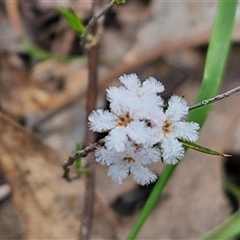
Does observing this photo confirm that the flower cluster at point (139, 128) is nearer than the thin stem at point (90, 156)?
Yes

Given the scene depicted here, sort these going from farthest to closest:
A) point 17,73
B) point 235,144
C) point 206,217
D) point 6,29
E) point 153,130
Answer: point 6,29
point 17,73
point 235,144
point 206,217
point 153,130

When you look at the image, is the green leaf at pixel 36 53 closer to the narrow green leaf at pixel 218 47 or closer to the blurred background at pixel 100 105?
the blurred background at pixel 100 105

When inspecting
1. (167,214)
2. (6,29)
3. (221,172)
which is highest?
(6,29)

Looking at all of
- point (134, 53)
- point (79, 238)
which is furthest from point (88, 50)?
point (134, 53)

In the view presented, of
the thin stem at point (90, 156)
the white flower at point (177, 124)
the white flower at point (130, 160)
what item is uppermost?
the thin stem at point (90, 156)

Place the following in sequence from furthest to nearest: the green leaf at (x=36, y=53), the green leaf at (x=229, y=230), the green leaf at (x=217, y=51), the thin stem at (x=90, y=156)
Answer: the green leaf at (x=36, y=53)
the thin stem at (x=90, y=156)
the green leaf at (x=229, y=230)
the green leaf at (x=217, y=51)

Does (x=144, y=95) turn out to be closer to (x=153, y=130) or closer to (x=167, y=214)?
(x=153, y=130)

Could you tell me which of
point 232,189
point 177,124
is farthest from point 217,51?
point 232,189

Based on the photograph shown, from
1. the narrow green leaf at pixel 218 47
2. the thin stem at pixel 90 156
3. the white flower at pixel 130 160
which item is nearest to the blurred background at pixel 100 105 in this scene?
the thin stem at pixel 90 156

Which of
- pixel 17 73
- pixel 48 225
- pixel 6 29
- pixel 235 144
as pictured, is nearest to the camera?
→ pixel 48 225
